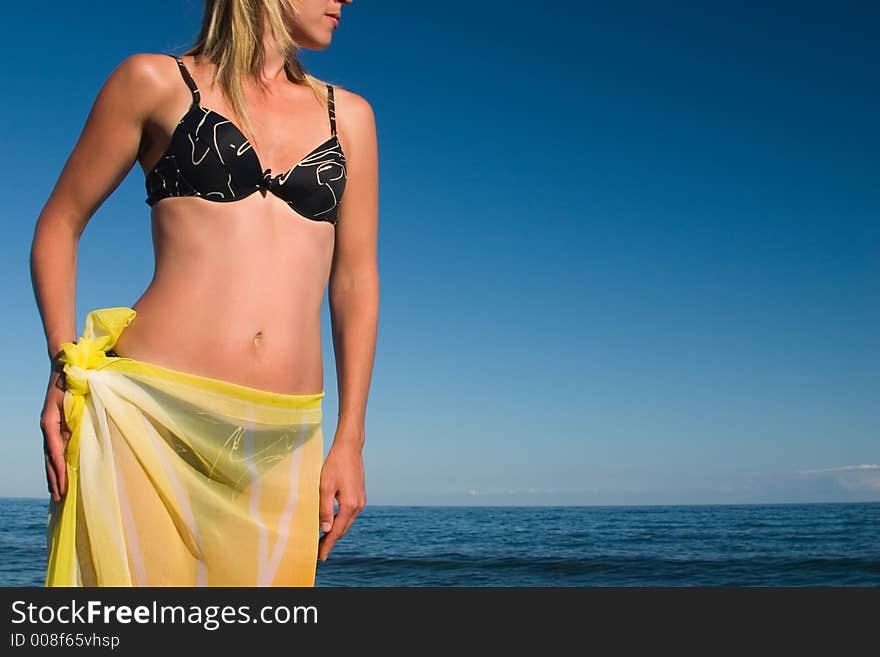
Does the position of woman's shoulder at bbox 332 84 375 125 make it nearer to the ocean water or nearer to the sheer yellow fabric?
the sheer yellow fabric

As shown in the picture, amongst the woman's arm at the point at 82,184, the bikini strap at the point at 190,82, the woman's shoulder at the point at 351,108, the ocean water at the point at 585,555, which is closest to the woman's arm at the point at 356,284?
the woman's shoulder at the point at 351,108

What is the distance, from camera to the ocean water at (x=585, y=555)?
1677 centimetres

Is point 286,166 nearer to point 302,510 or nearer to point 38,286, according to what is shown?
point 38,286

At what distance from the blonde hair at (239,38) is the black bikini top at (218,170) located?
86 millimetres

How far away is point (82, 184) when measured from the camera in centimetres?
193

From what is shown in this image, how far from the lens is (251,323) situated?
5.99 ft

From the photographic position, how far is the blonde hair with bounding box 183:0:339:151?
1.98m

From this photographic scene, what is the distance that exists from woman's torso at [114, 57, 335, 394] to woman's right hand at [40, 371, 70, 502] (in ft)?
0.53

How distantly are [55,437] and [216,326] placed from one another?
39 centimetres

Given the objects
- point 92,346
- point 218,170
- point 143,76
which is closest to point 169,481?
point 92,346

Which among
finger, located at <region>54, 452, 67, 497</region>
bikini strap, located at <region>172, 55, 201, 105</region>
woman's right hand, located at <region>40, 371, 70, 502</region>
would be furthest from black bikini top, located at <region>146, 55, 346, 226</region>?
finger, located at <region>54, 452, 67, 497</region>

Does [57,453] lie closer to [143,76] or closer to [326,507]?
[326,507]
